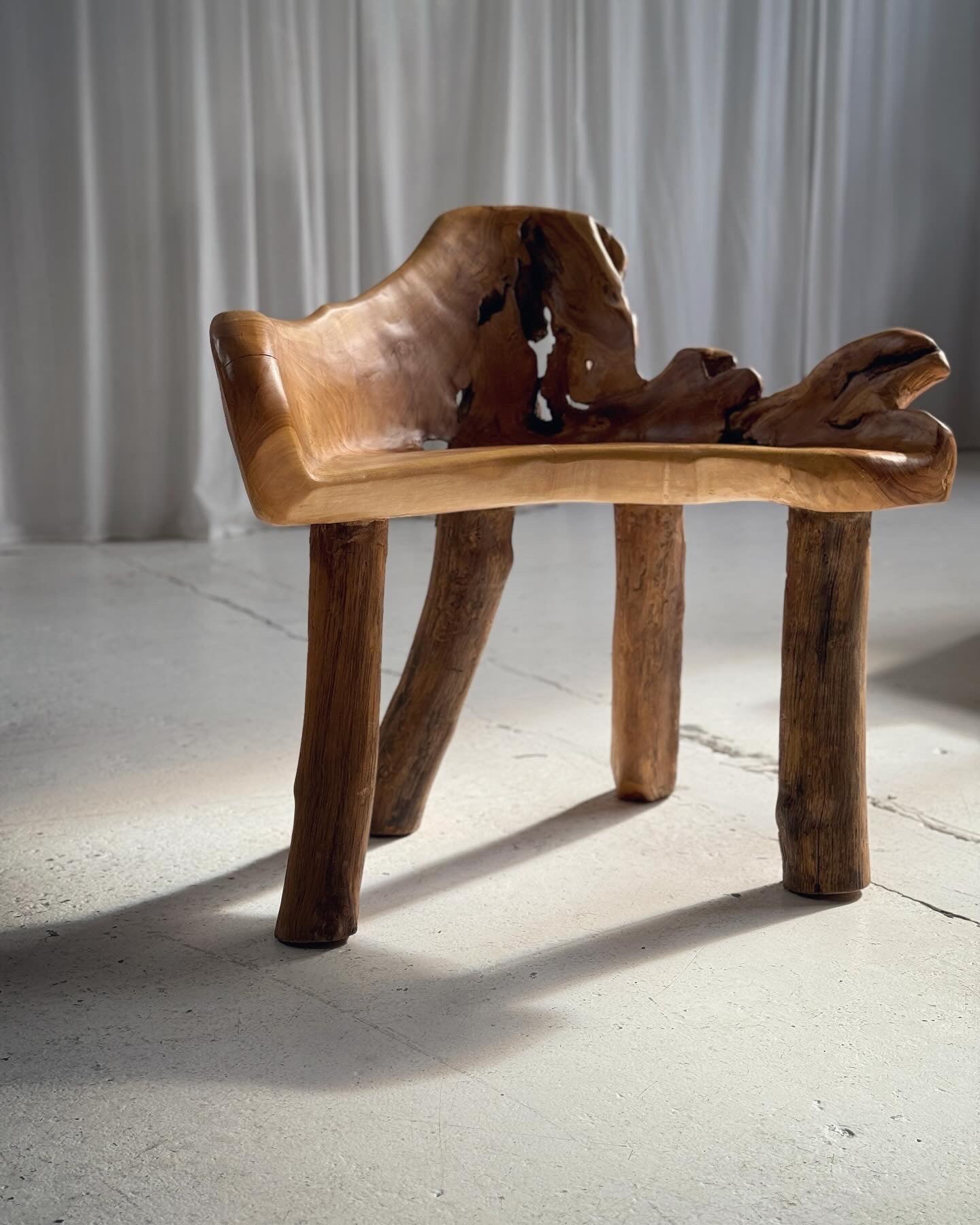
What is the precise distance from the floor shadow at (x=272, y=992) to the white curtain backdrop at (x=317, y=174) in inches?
84.2

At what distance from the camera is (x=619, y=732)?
58.2 inches

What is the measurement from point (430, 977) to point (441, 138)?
2.85m

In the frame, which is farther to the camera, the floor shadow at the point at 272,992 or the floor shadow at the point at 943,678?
the floor shadow at the point at 943,678

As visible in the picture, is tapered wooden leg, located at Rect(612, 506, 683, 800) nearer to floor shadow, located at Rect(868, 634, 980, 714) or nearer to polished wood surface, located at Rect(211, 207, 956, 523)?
polished wood surface, located at Rect(211, 207, 956, 523)

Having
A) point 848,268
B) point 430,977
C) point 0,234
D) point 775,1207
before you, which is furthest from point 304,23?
point 775,1207

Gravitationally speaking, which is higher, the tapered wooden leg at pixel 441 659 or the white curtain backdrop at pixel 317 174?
the white curtain backdrop at pixel 317 174

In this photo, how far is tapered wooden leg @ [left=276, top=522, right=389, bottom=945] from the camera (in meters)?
1.11

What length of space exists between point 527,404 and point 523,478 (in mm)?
484

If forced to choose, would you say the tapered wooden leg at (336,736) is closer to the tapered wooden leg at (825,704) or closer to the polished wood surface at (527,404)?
the polished wood surface at (527,404)

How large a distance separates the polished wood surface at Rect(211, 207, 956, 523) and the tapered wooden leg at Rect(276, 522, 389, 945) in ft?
0.27

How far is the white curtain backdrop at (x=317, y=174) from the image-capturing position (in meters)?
3.08

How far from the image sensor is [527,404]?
59.7 inches

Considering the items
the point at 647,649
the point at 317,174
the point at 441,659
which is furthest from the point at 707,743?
the point at 317,174

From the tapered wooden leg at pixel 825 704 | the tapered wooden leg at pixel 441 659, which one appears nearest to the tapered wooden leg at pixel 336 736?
the tapered wooden leg at pixel 441 659
